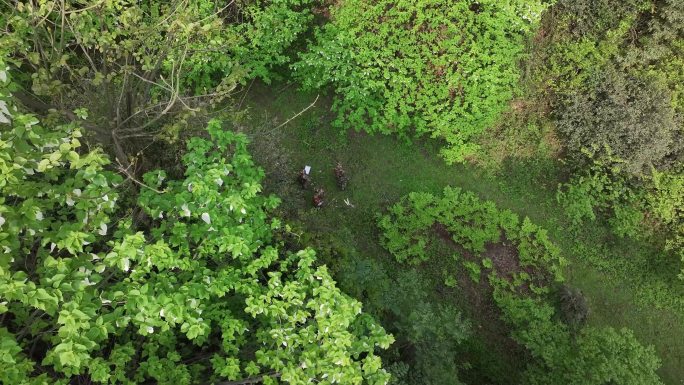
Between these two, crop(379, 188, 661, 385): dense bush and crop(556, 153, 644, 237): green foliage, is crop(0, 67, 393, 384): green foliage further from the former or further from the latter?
crop(556, 153, 644, 237): green foliage

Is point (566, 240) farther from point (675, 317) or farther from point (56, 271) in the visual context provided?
point (56, 271)

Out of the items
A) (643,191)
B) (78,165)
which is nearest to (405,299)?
(78,165)

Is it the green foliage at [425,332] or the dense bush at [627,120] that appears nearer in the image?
the green foliage at [425,332]

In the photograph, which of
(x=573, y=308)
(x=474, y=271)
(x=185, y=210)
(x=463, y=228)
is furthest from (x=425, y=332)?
(x=185, y=210)

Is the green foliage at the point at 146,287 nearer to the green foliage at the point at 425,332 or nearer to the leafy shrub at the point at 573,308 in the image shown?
the green foliage at the point at 425,332

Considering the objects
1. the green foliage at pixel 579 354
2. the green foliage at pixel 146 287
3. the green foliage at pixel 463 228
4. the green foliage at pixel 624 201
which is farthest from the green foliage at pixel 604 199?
the green foliage at pixel 146 287

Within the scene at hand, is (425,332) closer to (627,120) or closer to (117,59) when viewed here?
(627,120)
